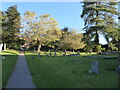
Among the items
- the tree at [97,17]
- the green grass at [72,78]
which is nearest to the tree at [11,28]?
the tree at [97,17]

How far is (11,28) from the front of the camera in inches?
1822

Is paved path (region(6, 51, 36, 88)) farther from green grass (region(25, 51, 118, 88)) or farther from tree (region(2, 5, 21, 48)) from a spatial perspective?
tree (region(2, 5, 21, 48))

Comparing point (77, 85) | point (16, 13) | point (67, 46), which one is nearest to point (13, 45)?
point (16, 13)

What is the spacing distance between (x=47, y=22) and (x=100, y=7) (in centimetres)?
1715

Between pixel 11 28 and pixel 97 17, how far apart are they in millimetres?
27023

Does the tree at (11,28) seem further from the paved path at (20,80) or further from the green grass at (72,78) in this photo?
the green grass at (72,78)

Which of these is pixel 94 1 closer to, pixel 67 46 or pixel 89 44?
pixel 89 44

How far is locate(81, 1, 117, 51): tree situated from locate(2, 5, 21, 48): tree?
22.3 meters

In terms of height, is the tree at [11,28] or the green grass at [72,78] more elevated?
the tree at [11,28]

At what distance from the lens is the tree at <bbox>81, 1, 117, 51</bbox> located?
30656 millimetres

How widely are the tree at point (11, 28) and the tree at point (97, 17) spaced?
879 inches

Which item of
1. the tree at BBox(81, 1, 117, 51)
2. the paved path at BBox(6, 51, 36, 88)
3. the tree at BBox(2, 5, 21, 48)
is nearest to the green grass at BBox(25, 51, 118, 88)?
the paved path at BBox(6, 51, 36, 88)

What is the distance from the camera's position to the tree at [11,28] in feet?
148

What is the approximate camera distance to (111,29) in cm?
3011
